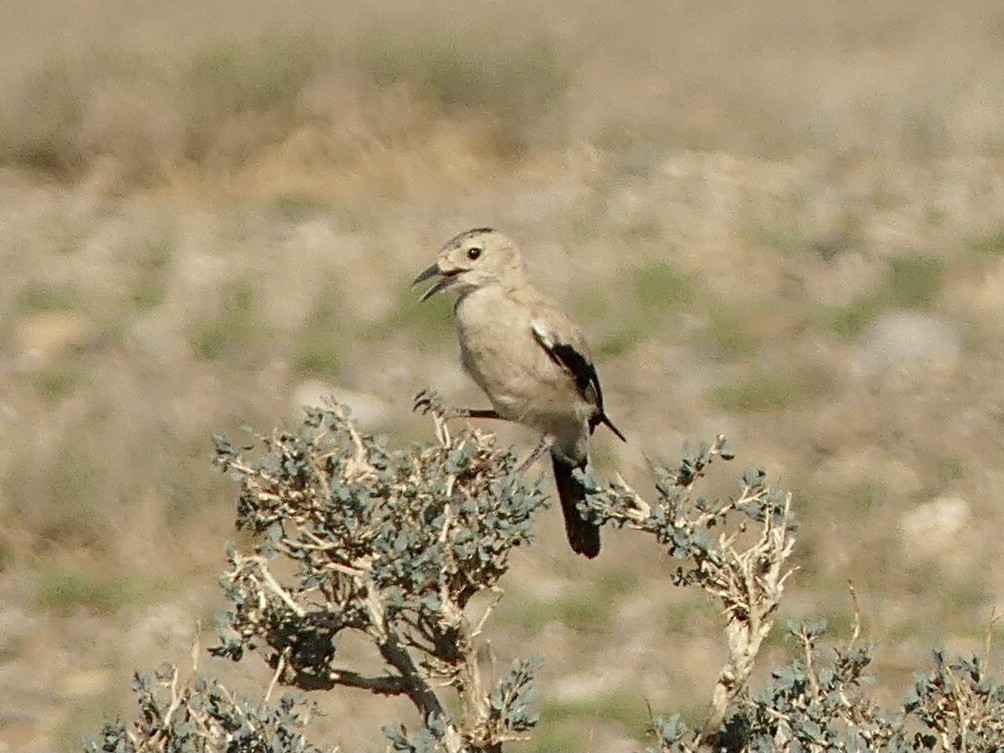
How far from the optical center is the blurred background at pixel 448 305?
26.4 feet

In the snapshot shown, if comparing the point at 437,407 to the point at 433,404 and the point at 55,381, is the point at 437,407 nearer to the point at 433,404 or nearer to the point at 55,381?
the point at 433,404

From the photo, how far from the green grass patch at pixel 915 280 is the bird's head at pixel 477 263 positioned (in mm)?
4951

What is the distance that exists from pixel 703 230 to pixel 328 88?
296cm

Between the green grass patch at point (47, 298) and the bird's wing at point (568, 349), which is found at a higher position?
the green grass patch at point (47, 298)

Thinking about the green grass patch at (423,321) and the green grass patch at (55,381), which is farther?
the green grass patch at (423,321)

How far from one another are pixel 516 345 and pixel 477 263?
39cm

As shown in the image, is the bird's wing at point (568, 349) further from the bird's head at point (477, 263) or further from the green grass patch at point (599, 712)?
the green grass patch at point (599, 712)

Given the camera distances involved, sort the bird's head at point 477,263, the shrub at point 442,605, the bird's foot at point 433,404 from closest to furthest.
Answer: the shrub at point 442,605, the bird's foot at point 433,404, the bird's head at point 477,263

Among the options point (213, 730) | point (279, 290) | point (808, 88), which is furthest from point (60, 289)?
point (808, 88)

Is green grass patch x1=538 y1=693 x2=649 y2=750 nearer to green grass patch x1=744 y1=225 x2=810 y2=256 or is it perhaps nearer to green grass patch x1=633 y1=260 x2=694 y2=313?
green grass patch x1=633 y1=260 x2=694 y2=313

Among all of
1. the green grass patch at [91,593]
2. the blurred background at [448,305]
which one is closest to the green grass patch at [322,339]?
the blurred background at [448,305]

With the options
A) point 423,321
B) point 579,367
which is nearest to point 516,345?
point 579,367

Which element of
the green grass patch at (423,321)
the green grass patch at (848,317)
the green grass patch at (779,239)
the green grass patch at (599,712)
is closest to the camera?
the green grass patch at (599,712)

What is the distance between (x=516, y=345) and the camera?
6477 mm
